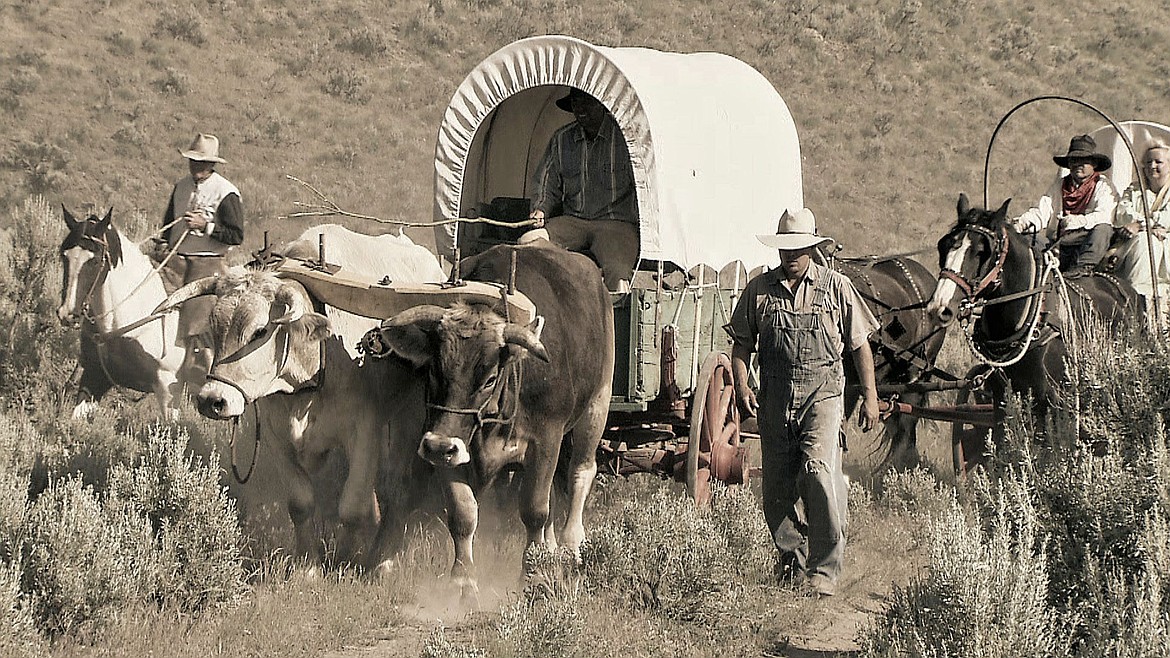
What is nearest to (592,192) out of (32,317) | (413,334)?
(413,334)

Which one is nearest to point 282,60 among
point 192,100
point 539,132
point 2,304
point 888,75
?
point 192,100

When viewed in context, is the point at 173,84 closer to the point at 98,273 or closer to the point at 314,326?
the point at 98,273

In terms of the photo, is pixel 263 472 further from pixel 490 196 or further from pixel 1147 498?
pixel 1147 498

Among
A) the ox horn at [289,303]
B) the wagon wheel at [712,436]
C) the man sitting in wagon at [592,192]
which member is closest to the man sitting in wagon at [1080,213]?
the wagon wheel at [712,436]

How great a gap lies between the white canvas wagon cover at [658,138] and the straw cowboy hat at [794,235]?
1.27 metres

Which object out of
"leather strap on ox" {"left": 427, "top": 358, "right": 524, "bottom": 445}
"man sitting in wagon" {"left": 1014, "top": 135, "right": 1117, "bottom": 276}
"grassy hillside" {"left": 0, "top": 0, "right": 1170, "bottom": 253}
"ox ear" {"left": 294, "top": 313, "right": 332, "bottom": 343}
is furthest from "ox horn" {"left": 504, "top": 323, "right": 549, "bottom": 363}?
"grassy hillside" {"left": 0, "top": 0, "right": 1170, "bottom": 253}

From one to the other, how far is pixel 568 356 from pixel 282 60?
25681mm

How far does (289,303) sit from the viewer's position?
6.55 meters

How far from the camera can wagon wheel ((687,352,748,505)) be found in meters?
8.20

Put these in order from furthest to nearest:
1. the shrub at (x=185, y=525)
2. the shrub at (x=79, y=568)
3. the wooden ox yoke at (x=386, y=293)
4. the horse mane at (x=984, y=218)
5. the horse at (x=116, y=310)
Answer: the horse at (x=116, y=310), the horse mane at (x=984, y=218), the wooden ox yoke at (x=386, y=293), the shrub at (x=185, y=525), the shrub at (x=79, y=568)

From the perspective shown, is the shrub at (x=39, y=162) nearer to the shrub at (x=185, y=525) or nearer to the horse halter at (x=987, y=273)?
the shrub at (x=185, y=525)

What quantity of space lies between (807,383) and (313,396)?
2.54 meters

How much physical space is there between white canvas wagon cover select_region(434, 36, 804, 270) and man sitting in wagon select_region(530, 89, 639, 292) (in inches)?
17.2

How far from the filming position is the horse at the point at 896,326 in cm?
968
